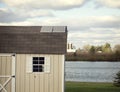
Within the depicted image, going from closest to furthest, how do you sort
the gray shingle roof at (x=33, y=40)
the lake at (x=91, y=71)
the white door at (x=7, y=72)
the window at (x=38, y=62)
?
1. the white door at (x=7, y=72)
2. the window at (x=38, y=62)
3. the gray shingle roof at (x=33, y=40)
4. the lake at (x=91, y=71)

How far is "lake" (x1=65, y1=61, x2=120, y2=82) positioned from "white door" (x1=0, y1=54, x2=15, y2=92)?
17744 mm

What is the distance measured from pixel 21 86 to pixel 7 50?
202 cm

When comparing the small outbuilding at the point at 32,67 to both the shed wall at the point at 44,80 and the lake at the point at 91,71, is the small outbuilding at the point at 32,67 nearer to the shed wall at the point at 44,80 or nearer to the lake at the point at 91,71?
the shed wall at the point at 44,80

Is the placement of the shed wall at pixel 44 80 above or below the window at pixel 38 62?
below

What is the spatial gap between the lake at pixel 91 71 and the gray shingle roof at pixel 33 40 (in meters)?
16.6

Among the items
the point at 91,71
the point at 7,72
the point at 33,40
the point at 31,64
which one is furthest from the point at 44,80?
the point at 91,71

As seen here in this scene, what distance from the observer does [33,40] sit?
2141 cm

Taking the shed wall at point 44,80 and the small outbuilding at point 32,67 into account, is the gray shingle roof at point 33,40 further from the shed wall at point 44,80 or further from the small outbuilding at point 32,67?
the shed wall at point 44,80

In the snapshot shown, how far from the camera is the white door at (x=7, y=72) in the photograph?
20484 mm

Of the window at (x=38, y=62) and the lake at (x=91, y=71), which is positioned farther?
the lake at (x=91, y=71)

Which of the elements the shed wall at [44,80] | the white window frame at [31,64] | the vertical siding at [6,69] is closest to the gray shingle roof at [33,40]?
the white window frame at [31,64]

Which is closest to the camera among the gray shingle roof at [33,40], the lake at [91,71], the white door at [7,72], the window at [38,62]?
the white door at [7,72]

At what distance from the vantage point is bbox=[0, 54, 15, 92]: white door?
2048cm

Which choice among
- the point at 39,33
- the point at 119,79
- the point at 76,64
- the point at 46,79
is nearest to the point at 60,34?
the point at 39,33
